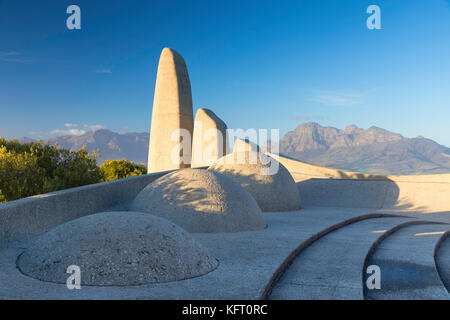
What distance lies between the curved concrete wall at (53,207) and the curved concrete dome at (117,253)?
121 centimetres

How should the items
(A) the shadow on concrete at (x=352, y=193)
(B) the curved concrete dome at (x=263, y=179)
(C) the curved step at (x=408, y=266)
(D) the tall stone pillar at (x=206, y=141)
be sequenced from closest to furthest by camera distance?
(C) the curved step at (x=408, y=266) < (B) the curved concrete dome at (x=263, y=179) < (A) the shadow on concrete at (x=352, y=193) < (D) the tall stone pillar at (x=206, y=141)

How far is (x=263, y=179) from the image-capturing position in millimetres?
13492

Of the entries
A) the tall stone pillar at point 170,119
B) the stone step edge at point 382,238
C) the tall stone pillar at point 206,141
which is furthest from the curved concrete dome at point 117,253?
the tall stone pillar at point 206,141

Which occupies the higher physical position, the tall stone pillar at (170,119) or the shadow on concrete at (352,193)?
the tall stone pillar at (170,119)

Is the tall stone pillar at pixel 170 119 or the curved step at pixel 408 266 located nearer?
the curved step at pixel 408 266

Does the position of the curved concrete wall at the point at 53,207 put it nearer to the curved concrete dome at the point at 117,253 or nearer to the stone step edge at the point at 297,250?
the curved concrete dome at the point at 117,253

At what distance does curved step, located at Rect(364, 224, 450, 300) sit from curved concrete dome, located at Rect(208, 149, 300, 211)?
405cm

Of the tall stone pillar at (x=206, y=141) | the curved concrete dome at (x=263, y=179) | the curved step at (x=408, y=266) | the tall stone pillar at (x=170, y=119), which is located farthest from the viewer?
the tall stone pillar at (x=206, y=141)

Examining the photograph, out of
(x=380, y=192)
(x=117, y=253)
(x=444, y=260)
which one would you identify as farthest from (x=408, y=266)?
(x=380, y=192)

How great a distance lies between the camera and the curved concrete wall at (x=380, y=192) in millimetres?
15875

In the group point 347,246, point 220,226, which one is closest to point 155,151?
point 220,226

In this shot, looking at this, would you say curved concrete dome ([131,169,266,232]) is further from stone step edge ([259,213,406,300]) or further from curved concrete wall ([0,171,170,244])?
stone step edge ([259,213,406,300])

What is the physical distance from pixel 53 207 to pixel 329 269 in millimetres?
5623
